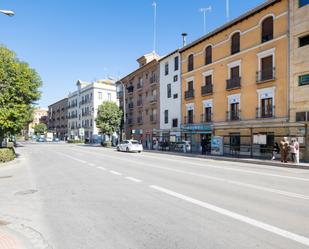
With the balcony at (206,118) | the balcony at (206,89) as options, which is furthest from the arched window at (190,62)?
the balcony at (206,118)

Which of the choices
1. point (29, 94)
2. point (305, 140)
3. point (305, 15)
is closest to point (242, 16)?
point (305, 15)

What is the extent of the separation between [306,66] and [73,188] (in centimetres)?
1877

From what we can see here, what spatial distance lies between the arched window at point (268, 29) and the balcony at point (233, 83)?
13.7 feet

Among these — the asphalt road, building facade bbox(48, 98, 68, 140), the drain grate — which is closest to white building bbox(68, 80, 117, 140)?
building facade bbox(48, 98, 68, 140)

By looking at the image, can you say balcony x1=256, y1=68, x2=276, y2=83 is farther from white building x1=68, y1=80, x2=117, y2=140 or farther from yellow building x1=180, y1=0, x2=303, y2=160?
white building x1=68, y1=80, x2=117, y2=140

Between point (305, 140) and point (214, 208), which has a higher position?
point (305, 140)

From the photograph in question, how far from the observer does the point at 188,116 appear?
3603cm

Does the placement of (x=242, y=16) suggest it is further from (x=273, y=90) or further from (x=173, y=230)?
(x=173, y=230)

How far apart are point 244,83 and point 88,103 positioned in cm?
5860

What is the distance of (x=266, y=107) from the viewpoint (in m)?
25.4

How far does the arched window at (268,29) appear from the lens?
2489 centimetres

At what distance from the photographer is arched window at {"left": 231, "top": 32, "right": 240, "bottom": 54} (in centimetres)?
2842

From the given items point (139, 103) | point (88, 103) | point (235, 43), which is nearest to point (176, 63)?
point (235, 43)

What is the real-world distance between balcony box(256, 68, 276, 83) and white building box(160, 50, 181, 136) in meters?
13.4
